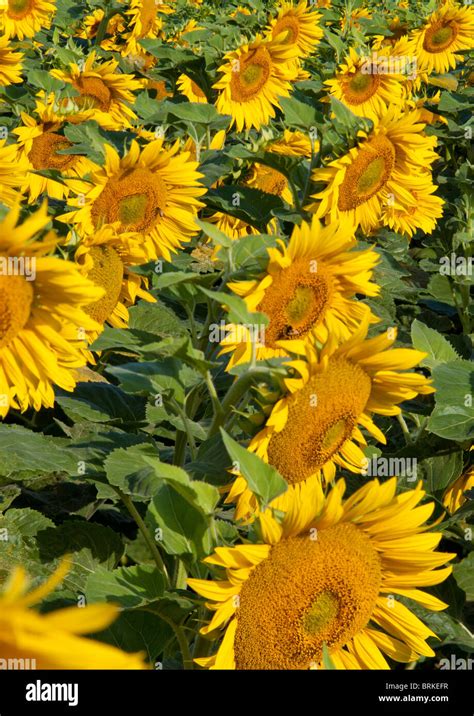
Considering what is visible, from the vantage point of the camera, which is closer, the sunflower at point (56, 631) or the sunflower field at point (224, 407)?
the sunflower at point (56, 631)

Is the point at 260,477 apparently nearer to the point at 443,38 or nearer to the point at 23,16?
the point at 23,16

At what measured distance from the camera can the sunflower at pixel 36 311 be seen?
125 cm

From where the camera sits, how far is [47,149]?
3354 mm

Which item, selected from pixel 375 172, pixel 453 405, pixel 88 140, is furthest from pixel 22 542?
pixel 375 172

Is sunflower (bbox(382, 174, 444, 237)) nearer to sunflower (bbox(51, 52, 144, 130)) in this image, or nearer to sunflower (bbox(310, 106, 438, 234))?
sunflower (bbox(310, 106, 438, 234))

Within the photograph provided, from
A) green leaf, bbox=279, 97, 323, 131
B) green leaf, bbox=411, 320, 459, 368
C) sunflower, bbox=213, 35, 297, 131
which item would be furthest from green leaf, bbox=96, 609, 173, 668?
sunflower, bbox=213, 35, 297, 131

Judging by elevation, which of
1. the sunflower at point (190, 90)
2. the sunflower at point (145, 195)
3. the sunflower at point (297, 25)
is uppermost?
the sunflower at point (297, 25)

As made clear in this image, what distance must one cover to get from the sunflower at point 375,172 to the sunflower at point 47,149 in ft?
3.37

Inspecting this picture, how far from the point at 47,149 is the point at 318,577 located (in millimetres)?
2396

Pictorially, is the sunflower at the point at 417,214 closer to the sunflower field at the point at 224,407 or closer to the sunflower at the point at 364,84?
the sunflower field at the point at 224,407

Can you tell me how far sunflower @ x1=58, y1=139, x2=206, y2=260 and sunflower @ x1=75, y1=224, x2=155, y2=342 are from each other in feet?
0.78

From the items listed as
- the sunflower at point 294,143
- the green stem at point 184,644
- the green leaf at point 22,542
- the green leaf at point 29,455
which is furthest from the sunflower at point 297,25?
the green stem at point 184,644

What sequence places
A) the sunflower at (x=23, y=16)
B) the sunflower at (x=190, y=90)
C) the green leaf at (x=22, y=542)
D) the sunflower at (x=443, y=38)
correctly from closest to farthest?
1. the green leaf at (x=22, y=542)
2. the sunflower at (x=190, y=90)
3. the sunflower at (x=23, y=16)
4. the sunflower at (x=443, y=38)

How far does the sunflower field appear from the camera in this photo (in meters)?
1.34
